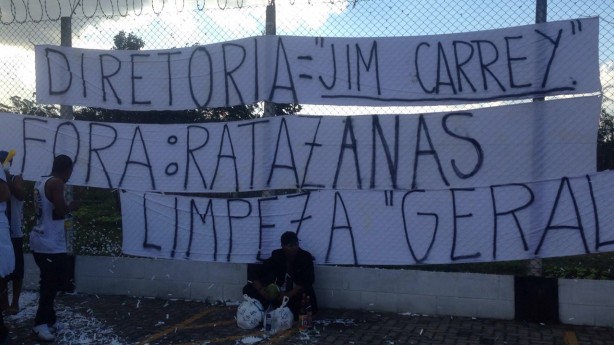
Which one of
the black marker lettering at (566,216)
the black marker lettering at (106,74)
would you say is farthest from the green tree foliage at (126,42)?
the black marker lettering at (566,216)

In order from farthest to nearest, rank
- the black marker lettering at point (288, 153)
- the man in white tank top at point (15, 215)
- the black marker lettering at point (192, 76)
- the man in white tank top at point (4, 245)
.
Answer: the black marker lettering at point (192, 76), the black marker lettering at point (288, 153), the man in white tank top at point (15, 215), the man in white tank top at point (4, 245)

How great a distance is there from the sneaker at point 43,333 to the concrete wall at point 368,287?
5.47 feet

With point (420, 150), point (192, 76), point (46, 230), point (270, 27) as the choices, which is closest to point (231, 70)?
point (192, 76)

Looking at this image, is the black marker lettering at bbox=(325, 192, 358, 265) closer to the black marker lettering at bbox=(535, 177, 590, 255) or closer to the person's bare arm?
the black marker lettering at bbox=(535, 177, 590, 255)

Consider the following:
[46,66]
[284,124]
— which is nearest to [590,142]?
[284,124]

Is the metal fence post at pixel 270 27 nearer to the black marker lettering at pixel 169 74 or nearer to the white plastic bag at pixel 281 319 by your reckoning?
the black marker lettering at pixel 169 74

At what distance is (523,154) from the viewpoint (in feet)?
20.2

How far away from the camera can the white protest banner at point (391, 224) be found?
6.04 meters

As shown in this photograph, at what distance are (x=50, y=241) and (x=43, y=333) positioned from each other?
0.82 metres

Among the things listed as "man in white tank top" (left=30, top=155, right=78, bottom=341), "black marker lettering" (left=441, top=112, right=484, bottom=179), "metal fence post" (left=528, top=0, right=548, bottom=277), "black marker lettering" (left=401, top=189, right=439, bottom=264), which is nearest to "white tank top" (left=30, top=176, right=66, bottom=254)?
"man in white tank top" (left=30, top=155, right=78, bottom=341)

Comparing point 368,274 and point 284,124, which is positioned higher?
point 284,124

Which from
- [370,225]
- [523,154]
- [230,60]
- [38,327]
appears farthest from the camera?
[230,60]

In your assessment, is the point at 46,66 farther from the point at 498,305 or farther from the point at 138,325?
the point at 498,305

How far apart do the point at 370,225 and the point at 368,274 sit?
512 mm
